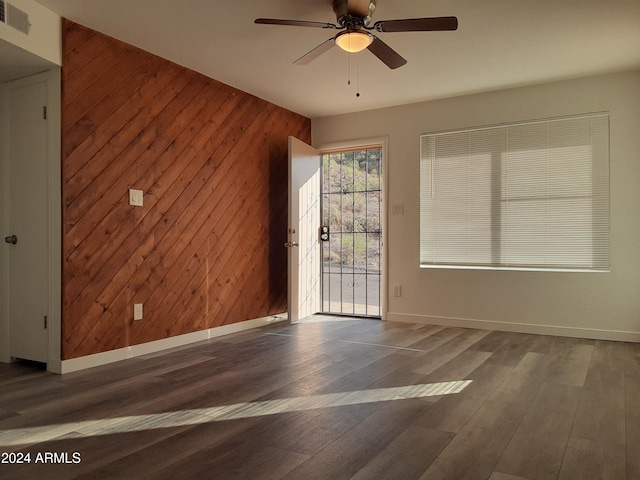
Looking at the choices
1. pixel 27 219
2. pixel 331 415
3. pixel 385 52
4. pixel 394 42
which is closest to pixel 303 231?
pixel 394 42

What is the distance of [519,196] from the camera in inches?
187

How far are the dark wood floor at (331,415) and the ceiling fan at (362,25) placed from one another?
2131 mm

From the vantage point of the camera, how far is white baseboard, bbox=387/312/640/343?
14.0 ft

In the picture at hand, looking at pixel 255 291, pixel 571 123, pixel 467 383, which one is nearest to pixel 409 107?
pixel 571 123

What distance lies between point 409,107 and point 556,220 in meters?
1.99

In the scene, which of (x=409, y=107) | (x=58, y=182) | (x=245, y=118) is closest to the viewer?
(x=58, y=182)

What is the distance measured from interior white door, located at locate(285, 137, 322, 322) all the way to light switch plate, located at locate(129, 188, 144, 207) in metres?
1.74

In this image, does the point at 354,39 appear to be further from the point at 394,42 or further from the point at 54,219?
the point at 54,219

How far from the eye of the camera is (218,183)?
4562 millimetres

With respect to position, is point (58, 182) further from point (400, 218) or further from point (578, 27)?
point (578, 27)

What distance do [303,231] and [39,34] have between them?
310 centimetres

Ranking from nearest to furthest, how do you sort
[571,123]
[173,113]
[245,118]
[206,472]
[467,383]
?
1. [206,472]
2. [467,383]
3. [173,113]
4. [571,123]
5. [245,118]

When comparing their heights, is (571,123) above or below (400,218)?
above

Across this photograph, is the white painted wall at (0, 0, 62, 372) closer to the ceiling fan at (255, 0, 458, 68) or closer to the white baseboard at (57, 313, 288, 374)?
the white baseboard at (57, 313, 288, 374)
